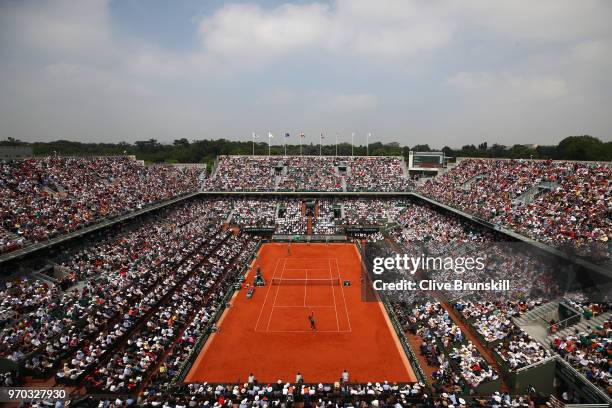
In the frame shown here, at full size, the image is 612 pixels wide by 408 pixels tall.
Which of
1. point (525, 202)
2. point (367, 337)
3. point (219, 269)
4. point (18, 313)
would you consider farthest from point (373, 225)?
point (18, 313)

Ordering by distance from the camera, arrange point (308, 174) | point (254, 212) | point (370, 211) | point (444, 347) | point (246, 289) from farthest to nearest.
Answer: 1. point (308, 174)
2. point (370, 211)
3. point (254, 212)
4. point (246, 289)
5. point (444, 347)

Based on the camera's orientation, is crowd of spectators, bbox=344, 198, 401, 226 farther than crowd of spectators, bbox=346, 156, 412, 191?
No

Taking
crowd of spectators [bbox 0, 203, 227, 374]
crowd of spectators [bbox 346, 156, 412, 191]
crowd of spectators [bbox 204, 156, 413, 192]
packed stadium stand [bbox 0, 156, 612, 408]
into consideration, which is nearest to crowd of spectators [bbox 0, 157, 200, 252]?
packed stadium stand [bbox 0, 156, 612, 408]

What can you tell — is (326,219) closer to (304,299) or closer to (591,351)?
(304,299)

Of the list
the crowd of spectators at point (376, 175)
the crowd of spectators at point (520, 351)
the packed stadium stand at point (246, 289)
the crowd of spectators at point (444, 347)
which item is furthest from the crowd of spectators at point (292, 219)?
the crowd of spectators at point (520, 351)

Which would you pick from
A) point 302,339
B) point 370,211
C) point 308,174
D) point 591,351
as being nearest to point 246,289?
point 302,339

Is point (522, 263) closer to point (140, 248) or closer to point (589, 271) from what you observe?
point (589, 271)

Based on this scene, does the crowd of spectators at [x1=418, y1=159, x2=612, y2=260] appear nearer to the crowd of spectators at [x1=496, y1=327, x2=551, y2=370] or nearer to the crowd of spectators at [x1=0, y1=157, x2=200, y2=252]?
the crowd of spectators at [x1=496, y1=327, x2=551, y2=370]

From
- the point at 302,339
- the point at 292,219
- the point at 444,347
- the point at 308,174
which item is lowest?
the point at 302,339
